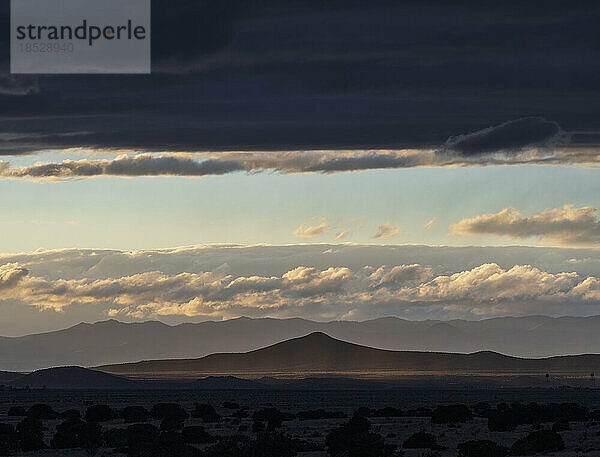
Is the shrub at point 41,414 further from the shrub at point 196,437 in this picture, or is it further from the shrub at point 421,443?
the shrub at point 421,443

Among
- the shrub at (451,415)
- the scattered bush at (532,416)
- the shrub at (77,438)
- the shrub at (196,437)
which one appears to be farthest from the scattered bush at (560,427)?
the shrub at (77,438)

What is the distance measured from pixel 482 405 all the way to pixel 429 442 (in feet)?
147

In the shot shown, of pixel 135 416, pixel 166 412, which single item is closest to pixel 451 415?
pixel 135 416

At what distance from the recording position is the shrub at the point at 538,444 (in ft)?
153

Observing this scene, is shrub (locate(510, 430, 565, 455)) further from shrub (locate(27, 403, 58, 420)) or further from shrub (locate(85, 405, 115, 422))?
shrub (locate(27, 403, 58, 420))

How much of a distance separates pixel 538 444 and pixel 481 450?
10.9 feet

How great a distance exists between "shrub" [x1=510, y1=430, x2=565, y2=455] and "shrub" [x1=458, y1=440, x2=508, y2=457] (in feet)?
3.48

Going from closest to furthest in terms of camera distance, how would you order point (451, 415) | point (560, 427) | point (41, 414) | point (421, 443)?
point (421, 443), point (560, 427), point (451, 415), point (41, 414)

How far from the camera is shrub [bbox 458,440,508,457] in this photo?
44781 mm

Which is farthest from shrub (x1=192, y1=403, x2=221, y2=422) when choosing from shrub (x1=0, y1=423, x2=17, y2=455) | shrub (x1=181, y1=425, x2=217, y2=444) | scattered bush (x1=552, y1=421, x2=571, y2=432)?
scattered bush (x1=552, y1=421, x2=571, y2=432)

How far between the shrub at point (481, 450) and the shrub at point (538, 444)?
3.48 ft

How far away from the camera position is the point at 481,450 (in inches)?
1779

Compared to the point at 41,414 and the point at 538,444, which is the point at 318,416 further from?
the point at 538,444

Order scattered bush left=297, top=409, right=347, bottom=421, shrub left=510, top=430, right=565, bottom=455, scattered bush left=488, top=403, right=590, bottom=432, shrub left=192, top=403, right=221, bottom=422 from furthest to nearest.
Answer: scattered bush left=297, top=409, right=347, bottom=421 < shrub left=192, top=403, right=221, bottom=422 < scattered bush left=488, top=403, right=590, bottom=432 < shrub left=510, top=430, right=565, bottom=455
